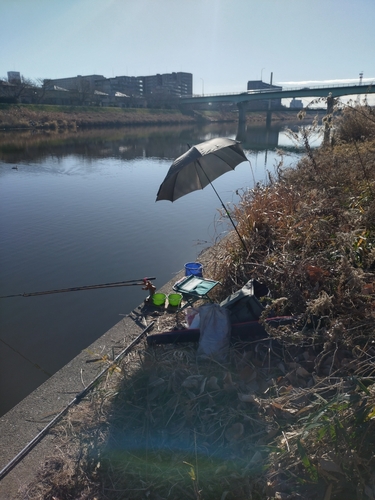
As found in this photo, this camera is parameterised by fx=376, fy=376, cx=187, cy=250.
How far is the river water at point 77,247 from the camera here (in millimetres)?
5137

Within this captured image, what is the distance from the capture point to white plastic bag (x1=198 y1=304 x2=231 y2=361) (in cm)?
324

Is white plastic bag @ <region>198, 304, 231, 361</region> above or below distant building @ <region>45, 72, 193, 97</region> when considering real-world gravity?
below

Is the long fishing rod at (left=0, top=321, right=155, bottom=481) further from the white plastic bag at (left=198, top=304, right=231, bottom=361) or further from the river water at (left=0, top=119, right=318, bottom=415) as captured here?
the river water at (left=0, top=119, right=318, bottom=415)

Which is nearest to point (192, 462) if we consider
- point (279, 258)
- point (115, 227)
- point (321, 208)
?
point (279, 258)

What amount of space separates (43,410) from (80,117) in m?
53.9

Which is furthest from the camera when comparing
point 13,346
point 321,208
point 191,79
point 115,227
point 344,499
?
point 191,79

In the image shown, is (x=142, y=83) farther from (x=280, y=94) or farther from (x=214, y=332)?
(x=214, y=332)

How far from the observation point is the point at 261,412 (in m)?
2.62

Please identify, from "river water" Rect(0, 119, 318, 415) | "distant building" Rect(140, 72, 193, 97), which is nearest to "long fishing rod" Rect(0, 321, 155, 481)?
"river water" Rect(0, 119, 318, 415)

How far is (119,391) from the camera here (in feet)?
10.1

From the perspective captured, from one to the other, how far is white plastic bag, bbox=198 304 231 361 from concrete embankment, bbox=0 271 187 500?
3.42 feet

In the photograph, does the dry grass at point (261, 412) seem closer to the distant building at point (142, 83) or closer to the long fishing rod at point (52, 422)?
the long fishing rod at point (52, 422)

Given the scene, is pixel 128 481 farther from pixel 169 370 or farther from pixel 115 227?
pixel 115 227

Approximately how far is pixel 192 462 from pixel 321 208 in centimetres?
310
